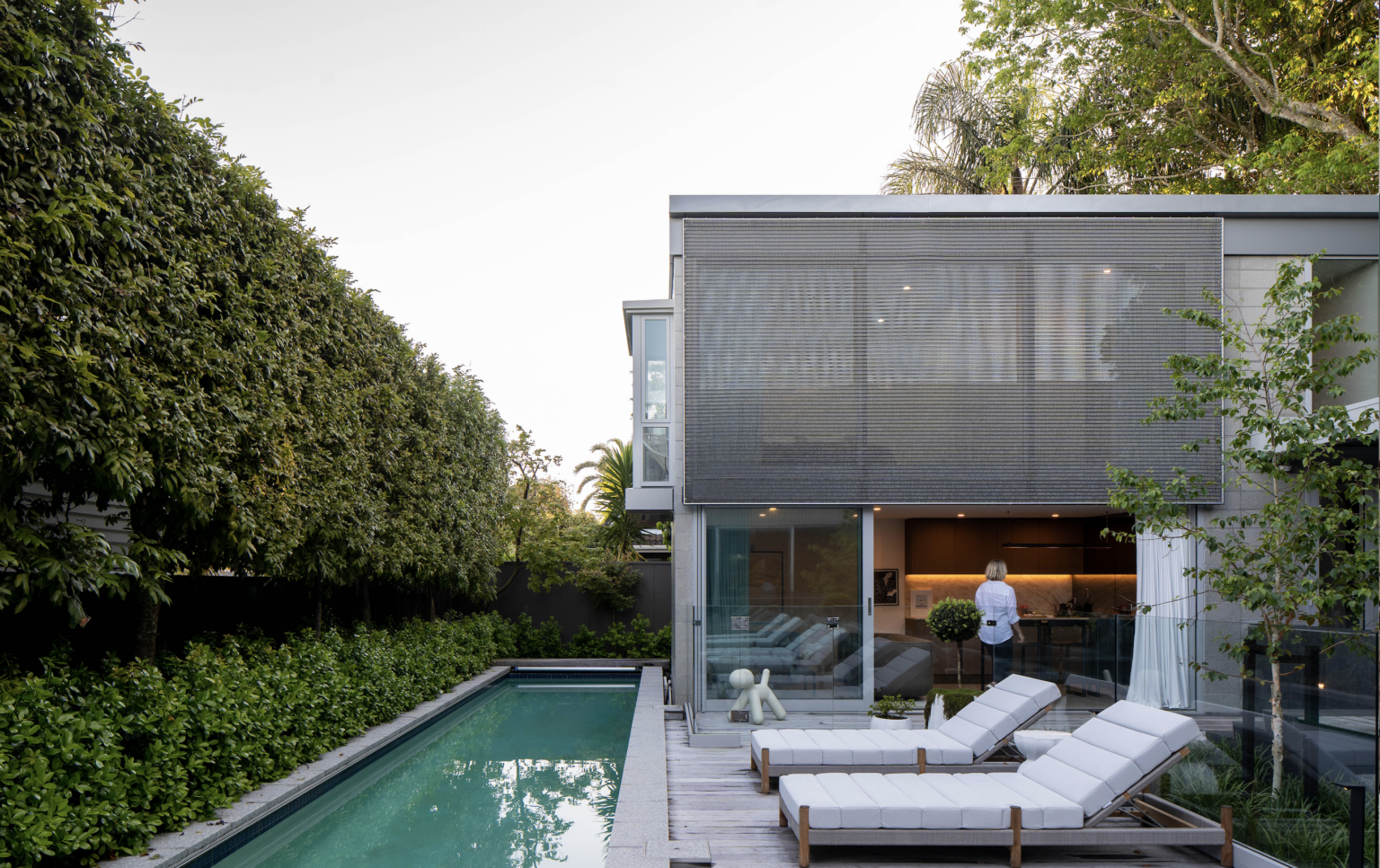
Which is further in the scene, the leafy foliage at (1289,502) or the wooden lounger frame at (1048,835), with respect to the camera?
the leafy foliage at (1289,502)

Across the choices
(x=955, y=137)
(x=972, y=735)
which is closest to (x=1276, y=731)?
(x=972, y=735)

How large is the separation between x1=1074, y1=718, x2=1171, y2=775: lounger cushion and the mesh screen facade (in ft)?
16.5

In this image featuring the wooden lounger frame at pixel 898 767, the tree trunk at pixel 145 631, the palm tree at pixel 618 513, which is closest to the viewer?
the tree trunk at pixel 145 631

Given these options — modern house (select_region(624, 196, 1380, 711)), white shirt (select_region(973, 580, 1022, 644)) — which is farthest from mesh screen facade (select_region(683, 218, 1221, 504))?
white shirt (select_region(973, 580, 1022, 644))

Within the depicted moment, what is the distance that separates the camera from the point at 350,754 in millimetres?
8836

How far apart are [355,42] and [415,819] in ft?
43.9

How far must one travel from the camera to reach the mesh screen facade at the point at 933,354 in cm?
1129

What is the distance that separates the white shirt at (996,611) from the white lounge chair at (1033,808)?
349 centimetres

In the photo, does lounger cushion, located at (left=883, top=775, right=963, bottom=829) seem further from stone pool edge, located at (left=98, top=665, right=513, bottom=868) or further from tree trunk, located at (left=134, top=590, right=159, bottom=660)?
tree trunk, located at (left=134, top=590, right=159, bottom=660)

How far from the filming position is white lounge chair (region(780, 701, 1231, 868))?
554 centimetres

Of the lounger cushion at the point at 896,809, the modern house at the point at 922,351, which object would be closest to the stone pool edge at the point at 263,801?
the modern house at the point at 922,351

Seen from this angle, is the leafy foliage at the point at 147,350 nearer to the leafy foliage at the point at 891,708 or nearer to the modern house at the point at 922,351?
the modern house at the point at 922,351

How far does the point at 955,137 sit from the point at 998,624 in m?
17.7

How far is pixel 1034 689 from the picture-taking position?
24.5 feet
